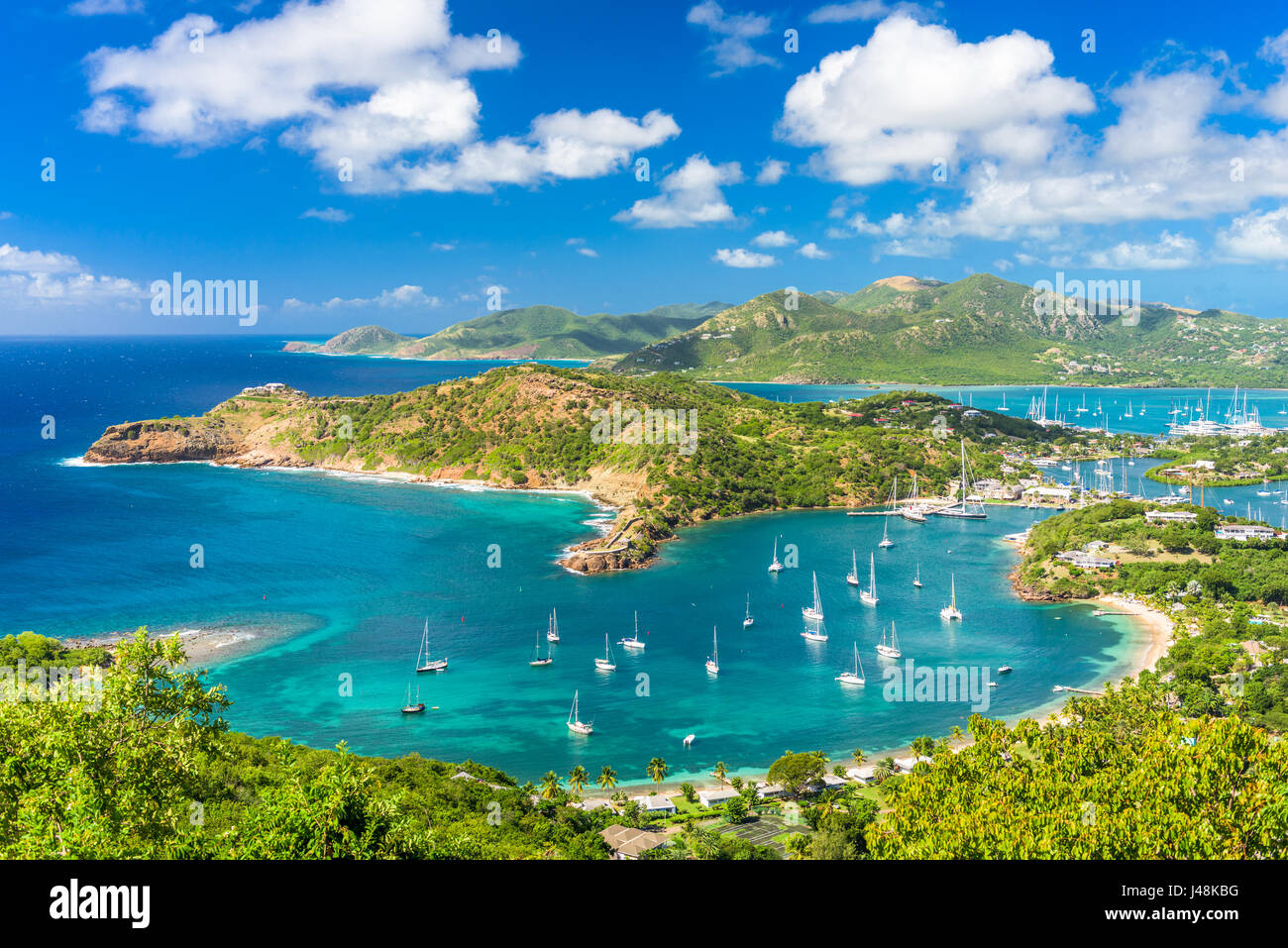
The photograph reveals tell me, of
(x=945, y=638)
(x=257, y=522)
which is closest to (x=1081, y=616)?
(x=945, y=638)

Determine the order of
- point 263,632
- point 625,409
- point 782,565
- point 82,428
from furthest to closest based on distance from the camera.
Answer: point 82,428, point 625,409, point 782,565, point 263,632

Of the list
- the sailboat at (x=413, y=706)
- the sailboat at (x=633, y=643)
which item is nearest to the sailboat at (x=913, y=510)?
the sailboat at (x=633, y=643)

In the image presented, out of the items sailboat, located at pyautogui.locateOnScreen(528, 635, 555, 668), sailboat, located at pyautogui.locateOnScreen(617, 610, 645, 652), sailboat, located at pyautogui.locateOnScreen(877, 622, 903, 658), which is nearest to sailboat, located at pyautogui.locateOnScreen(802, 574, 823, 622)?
sailboat, located at pyautogui.locateOnScreen(877, 622, 903, 658)

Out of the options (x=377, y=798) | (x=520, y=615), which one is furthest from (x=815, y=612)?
(x=377, y=798)

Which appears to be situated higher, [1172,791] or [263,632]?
[1172,791]

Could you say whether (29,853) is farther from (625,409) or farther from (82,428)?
(82,428)

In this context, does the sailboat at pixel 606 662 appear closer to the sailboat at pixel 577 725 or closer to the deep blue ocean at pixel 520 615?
the deep blue ocean at pixel 520 615
